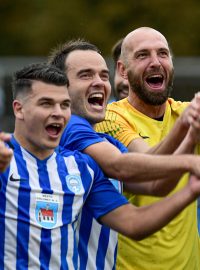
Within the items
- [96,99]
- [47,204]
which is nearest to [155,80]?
[96,99]

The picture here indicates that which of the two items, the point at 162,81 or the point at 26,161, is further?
the point at 162,81

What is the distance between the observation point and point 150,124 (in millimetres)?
Answer: 7359

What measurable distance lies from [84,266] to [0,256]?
761mm

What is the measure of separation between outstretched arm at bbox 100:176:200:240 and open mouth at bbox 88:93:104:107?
818 mm

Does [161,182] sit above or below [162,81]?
below

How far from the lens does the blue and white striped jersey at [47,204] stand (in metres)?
5.93

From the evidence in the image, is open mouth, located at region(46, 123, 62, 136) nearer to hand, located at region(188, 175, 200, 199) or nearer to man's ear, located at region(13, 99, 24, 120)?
man's ear, located at region(13, 99, 24, 120)

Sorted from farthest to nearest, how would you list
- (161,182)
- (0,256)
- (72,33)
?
(72,33), (161,182), (0,256)

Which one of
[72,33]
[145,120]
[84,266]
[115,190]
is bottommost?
[84,266]

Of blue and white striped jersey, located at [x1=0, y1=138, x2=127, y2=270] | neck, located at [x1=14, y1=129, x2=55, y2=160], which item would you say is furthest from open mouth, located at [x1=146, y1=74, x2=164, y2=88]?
neck, located at [x1=14, y1=129, x2=55, y2=160]

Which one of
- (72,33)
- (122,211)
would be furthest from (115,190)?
(72,33)

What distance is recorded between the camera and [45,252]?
235 inches

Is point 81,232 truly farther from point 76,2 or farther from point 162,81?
point 76,2

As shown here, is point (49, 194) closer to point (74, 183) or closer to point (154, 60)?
point (74, 183)
